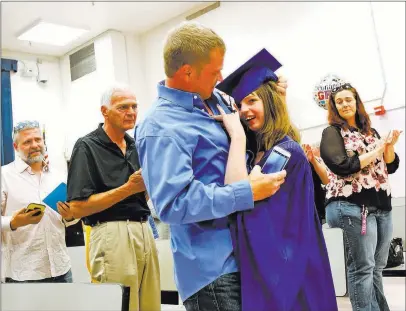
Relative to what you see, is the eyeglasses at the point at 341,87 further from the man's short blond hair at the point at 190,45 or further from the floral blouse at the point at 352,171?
the man's short blond hair at the point at 190,45

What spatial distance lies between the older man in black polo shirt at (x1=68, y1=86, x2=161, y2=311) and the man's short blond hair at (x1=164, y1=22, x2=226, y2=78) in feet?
2.34

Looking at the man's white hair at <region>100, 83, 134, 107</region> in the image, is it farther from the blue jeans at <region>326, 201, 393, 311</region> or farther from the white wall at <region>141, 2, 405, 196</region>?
the white wall at <region>141, 2, 405, 196</region>

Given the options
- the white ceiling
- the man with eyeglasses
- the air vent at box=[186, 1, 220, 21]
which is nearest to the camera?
the man with eyeglasses

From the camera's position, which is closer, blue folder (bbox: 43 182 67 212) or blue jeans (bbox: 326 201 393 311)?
blue folder (bbox: 43 182 67 212)

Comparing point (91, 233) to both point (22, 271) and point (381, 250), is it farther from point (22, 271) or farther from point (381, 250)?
point (381, 250)

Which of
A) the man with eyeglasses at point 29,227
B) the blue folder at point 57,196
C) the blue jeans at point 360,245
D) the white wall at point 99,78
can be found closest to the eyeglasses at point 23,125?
the man with eyeglasses at point 29,227

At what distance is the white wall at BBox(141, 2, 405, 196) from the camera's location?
378 cm

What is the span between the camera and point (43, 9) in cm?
473

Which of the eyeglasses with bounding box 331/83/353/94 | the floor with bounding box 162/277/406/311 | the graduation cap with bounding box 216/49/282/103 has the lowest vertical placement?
the floor with bounding box 162/277/406/311

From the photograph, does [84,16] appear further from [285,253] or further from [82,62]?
A: [285,253]

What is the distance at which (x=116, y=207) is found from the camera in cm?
179

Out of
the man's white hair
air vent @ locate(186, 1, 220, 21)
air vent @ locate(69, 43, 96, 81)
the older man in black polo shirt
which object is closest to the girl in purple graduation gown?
the older man in black polo shirt

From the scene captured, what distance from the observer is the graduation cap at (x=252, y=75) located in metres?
1.13

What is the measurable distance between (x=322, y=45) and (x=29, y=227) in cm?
312
